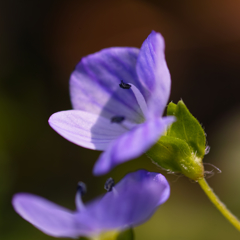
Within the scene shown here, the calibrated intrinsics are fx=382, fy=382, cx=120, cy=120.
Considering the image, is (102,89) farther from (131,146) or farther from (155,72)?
(131,146)

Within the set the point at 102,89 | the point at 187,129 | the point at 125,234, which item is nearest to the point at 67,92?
the point at 102,89

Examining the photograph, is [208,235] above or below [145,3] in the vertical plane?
below

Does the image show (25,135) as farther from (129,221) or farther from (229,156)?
(129,221)

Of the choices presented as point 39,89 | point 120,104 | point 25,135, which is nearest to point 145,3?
point 39,89

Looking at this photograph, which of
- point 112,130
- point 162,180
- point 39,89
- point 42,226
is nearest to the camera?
point 42,226

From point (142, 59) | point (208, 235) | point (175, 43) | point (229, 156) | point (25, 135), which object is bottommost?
point (208, 235)
